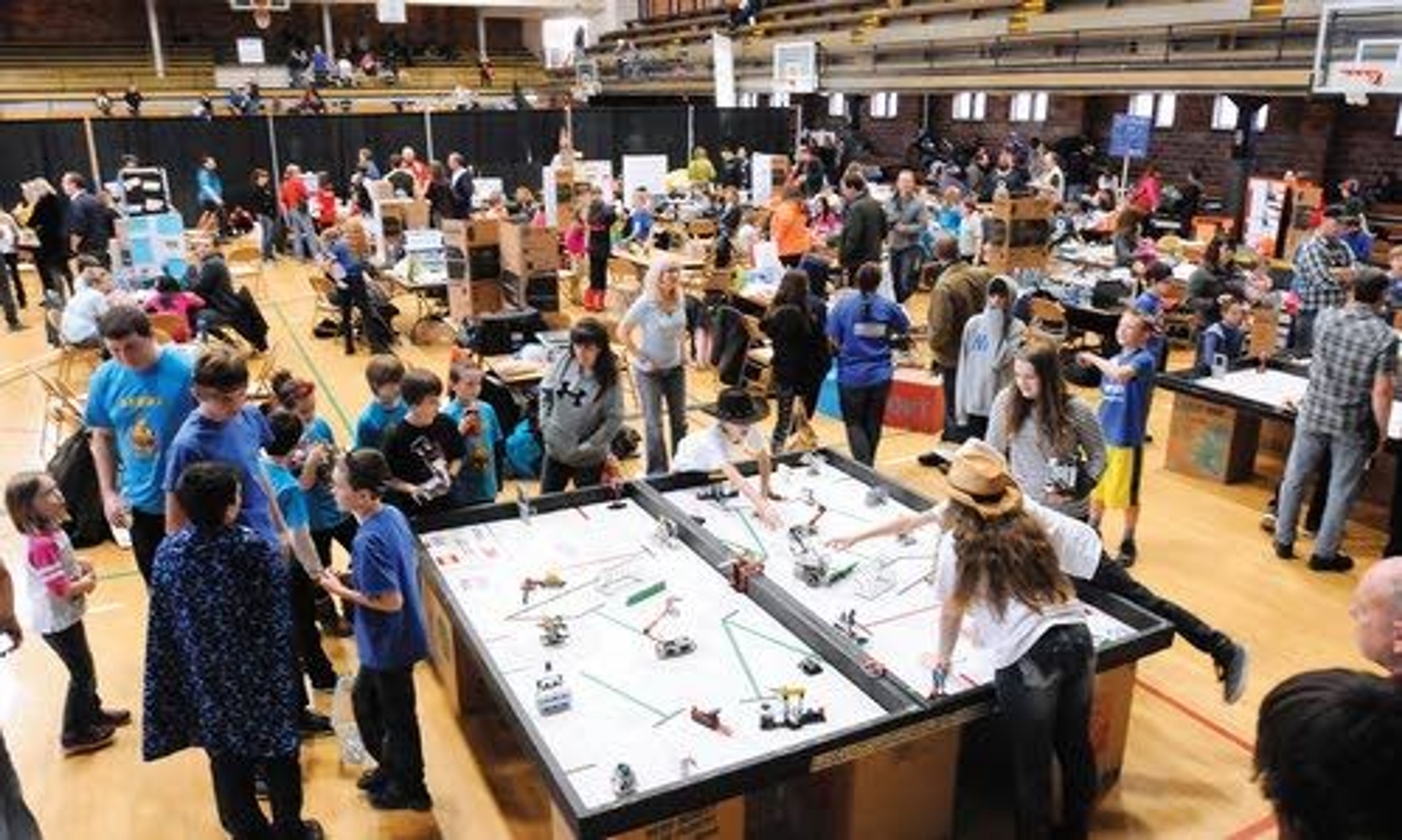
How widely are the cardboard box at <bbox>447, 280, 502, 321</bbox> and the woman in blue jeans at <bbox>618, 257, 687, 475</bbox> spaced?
409 cm

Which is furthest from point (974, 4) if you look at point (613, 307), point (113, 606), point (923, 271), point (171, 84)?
point (171, 84)

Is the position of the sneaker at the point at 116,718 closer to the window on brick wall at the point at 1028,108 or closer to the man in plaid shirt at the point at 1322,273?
the man in plaid shirt at the point at 1322,273

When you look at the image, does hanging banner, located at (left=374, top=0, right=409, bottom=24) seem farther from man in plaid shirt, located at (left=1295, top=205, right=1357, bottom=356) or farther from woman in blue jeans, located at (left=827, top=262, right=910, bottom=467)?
man in plaid shirt, located at (left=1295, top=205, right=1357, bottom=356)

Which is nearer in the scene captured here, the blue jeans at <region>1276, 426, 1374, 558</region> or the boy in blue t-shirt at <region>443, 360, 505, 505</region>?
the boy in blue t-shirt at <region>443, 360, 505, 505</region>

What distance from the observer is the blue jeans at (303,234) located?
1582cm

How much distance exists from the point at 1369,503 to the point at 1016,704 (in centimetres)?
499

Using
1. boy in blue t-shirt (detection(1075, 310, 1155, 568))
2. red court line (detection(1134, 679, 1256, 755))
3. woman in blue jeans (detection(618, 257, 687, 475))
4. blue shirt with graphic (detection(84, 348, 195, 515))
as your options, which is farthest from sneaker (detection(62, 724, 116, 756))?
boy in blue t-shirt (detection(1075, 310, 1155, 568))

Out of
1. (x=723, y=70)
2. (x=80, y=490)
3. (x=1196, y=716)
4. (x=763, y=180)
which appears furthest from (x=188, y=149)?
(x=1196, y=716)

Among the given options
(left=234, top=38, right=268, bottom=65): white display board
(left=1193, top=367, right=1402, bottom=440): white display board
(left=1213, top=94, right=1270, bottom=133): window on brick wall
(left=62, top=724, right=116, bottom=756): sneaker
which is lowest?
(left=62, top=724, right=116, bottom=756): sneaker

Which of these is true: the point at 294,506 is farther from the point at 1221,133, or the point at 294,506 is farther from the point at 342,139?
the point at 1221,133

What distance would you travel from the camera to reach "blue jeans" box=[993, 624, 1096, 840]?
3133mm

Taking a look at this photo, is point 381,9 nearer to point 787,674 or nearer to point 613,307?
point 613,307

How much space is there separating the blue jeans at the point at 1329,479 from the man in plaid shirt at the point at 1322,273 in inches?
92.8

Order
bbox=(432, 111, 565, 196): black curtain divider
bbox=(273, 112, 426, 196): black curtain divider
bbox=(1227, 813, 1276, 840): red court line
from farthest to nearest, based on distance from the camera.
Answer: bbox=(432, 111, 565, 196): black curtain divider < bbox=(273, 112, 426, 196): black curtain divider < bbox=(1227, 813, 1276, 840): red court line
